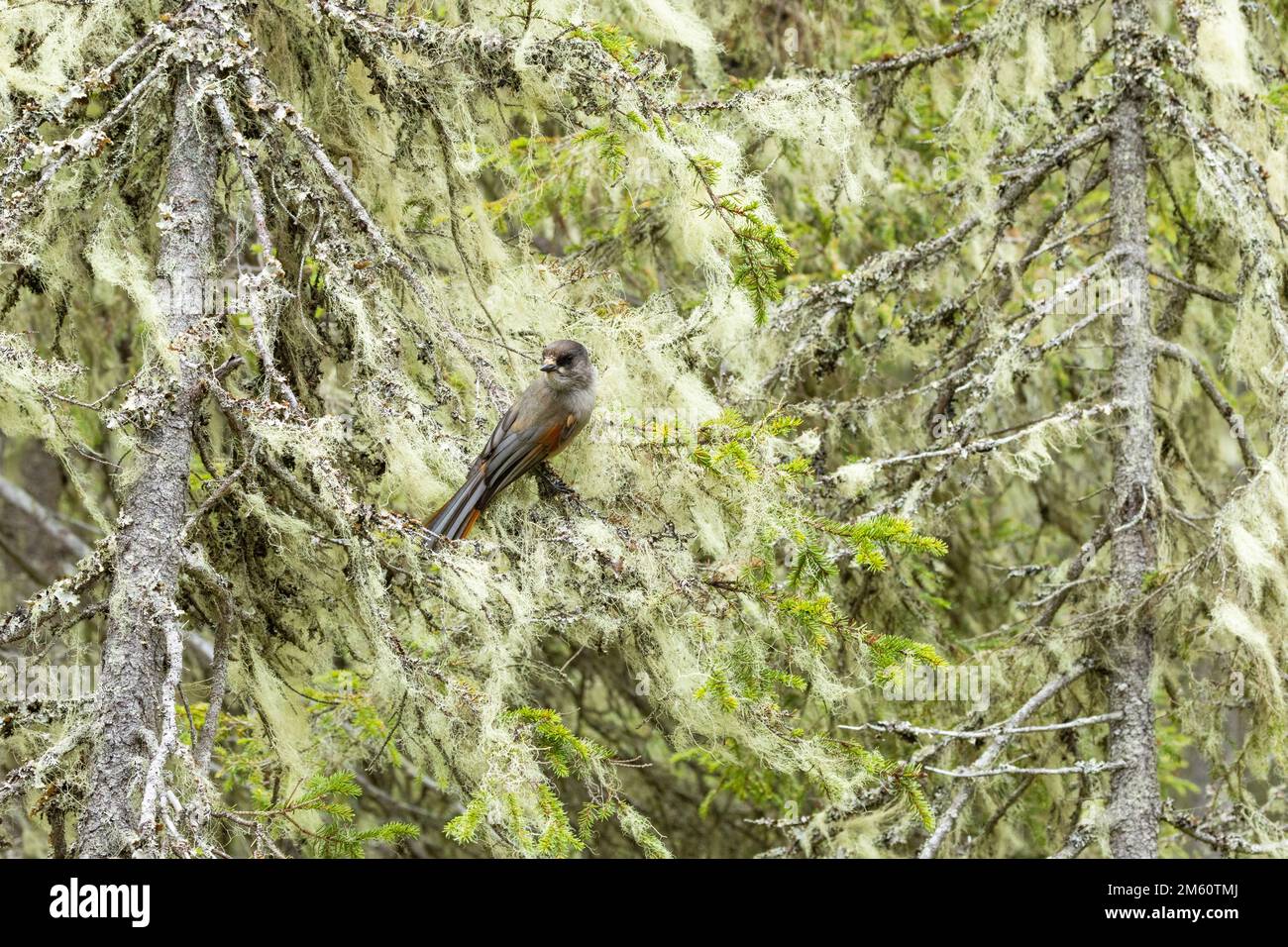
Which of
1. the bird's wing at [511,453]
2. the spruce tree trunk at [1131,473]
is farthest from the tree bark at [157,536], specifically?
the spruce tree trunk at [1131,473]

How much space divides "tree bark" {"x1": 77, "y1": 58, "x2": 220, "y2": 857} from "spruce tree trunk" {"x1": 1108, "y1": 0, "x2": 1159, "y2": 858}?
3.17m

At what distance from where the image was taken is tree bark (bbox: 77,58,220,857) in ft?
10.2

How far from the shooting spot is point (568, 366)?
378 centimetres

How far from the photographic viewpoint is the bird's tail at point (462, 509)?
3.53m

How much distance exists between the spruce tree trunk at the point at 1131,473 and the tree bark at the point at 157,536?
10.4ft

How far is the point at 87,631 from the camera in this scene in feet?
17.0

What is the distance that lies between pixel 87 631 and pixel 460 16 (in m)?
2.90

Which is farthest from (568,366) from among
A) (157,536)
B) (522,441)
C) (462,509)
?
(157,536)

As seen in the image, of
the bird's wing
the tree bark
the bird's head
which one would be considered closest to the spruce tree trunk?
the bird's head

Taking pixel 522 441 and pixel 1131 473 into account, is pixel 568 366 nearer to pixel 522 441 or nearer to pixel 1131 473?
pixel 522 441

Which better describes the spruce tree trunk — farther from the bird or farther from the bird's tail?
the bird's tail

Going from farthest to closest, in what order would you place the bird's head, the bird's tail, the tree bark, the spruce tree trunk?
the spruce tree trunk → the bird's head → the bird's tail → the tree bark

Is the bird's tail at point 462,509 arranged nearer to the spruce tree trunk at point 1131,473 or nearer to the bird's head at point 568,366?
the bird's head at point 568,366

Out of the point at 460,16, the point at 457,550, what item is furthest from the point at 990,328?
the point at 457,550
